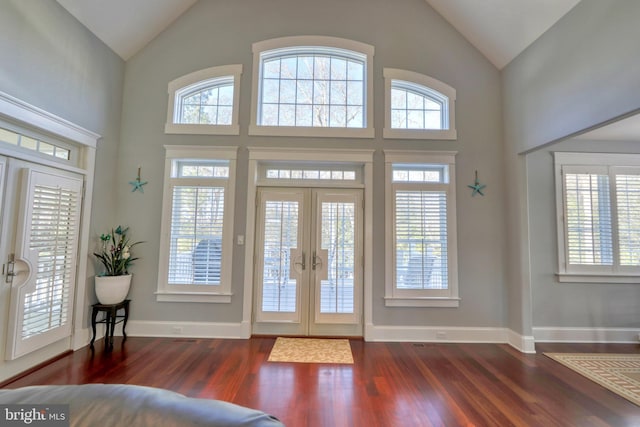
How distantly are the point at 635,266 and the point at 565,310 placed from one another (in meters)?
1.18

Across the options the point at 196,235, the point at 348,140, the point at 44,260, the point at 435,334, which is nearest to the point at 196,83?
the point at 196,235

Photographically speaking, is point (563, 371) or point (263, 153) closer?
point (563, 371)

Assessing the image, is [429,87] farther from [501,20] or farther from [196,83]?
[196,83]

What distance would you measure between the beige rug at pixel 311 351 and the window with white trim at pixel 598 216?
127 inches

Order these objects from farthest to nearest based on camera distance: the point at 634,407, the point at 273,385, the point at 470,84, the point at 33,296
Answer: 1. the point at 470,84
2. the point at 33,296
3. the point at 273,385
4. the point at 634,407

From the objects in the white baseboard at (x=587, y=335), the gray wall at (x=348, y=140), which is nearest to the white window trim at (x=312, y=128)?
the gray wall at (x=348, y=140)

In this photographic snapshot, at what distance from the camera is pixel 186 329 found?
3.98 m

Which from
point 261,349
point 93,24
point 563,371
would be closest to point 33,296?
point 261,349

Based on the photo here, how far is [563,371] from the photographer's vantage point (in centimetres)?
311

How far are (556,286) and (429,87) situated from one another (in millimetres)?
3327

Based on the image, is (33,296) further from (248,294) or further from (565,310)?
(565,310)

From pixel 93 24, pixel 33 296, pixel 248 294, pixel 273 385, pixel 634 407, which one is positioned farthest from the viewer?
pixel 248 294

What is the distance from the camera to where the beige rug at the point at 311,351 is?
132 inches

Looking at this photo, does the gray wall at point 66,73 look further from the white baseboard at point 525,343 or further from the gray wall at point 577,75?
the white baseboard at point 525,343
